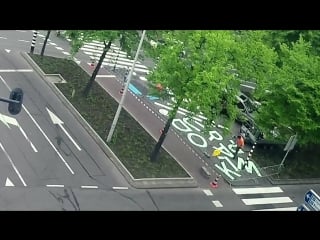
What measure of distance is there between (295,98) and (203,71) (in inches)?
200

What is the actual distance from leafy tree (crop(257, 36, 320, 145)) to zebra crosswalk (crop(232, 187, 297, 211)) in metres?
2.94

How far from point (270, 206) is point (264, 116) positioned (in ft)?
14.8

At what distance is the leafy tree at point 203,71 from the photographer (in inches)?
758

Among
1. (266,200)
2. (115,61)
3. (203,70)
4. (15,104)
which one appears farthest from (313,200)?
(115,61)

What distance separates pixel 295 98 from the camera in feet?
71.2

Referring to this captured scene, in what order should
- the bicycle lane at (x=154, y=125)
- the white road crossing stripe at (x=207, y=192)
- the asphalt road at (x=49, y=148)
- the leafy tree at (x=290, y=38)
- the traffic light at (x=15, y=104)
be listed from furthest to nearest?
the leafy tree at (x=290, y=38)
the bicycle lane at (x=154, y=125)
the white road crossing stripe at (x=207, y=192)
the asphalt road at (x=49, y=148)
the traffic light at (x=15, y=104)

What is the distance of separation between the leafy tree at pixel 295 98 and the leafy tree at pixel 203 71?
247 centimetres

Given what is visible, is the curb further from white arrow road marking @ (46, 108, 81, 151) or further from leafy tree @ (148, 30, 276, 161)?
leafy tree @ (148, 30, 276, 161)

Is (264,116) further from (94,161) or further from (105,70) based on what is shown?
(105,70)

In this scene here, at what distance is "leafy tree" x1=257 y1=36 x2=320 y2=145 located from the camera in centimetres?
2152

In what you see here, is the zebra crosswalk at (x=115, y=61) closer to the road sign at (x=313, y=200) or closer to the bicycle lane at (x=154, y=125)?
the bicycle lane at (x=154, y=125)

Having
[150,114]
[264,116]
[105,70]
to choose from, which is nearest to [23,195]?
[150,114]

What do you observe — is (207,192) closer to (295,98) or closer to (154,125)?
(154,125)

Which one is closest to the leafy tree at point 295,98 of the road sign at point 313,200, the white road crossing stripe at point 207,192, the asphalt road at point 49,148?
the white road crossing stripe at point 207,192
